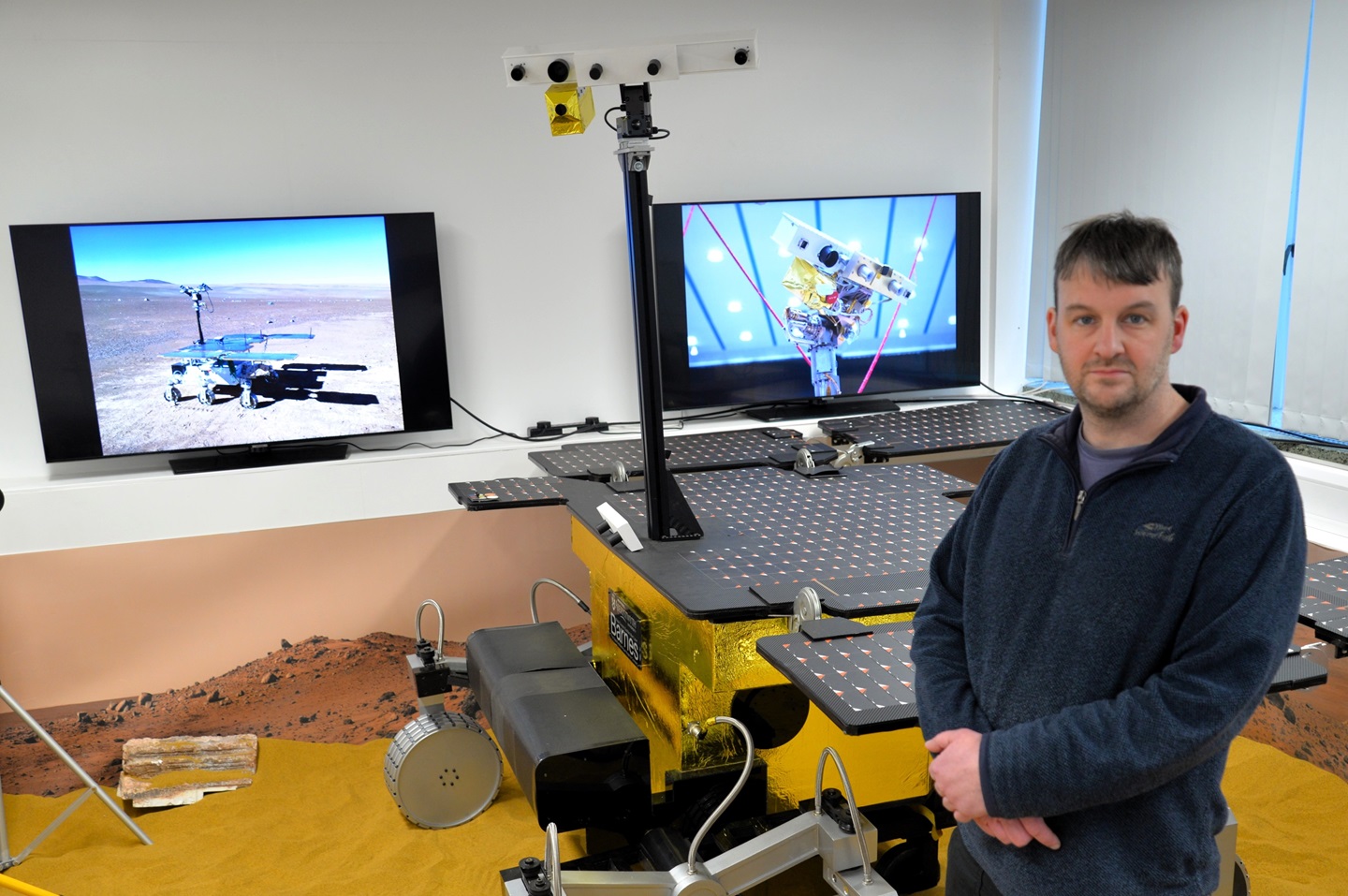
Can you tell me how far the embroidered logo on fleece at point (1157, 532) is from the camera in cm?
110

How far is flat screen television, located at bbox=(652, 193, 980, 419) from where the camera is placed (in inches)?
161

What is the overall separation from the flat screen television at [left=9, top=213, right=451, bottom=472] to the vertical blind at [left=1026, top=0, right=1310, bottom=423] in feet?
8.63

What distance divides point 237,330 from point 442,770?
5.80 ft

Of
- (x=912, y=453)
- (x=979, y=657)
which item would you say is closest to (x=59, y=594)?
(x=912, y=453)

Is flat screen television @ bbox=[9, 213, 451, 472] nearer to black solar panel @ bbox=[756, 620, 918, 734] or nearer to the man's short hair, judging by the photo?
black solar panel @ bbox=[756, 620, 918, 734]

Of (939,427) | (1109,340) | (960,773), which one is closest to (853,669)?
(960,773)

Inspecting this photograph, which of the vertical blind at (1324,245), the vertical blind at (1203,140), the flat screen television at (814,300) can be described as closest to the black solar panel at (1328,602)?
the vertical blind at (1324,245)

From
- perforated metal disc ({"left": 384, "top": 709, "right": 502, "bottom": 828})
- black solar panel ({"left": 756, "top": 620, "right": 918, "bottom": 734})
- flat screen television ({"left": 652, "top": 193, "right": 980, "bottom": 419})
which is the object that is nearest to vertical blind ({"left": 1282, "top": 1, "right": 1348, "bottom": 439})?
flat screen television ({"left": 652, "top": 193, "right": 980, "bottom": 419})

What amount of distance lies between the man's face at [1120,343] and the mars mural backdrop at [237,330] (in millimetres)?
3038

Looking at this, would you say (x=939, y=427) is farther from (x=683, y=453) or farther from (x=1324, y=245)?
(x=1324, y=245)

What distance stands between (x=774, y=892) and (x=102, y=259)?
291 cm

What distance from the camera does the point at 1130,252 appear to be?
1.14 metres

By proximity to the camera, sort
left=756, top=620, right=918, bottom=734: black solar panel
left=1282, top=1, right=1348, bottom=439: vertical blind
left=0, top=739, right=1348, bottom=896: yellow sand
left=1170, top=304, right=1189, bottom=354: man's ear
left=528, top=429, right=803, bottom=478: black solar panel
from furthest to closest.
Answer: left=528, top=429, right=803, bottom=478: black solar panel → left=1282, top=1, right=1348, bottom=439: vertical blind → left=0, top=739, right=1348, bottom=896: yellow sand → left=756, top=620, right=918, bottom=734: black solar panel → left=1170, top=304, right=1189, bottom=354: man's ear

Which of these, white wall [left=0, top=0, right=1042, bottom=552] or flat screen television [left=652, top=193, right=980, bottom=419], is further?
flat screen television [left=652, top=193, right=980, bottom=419]
